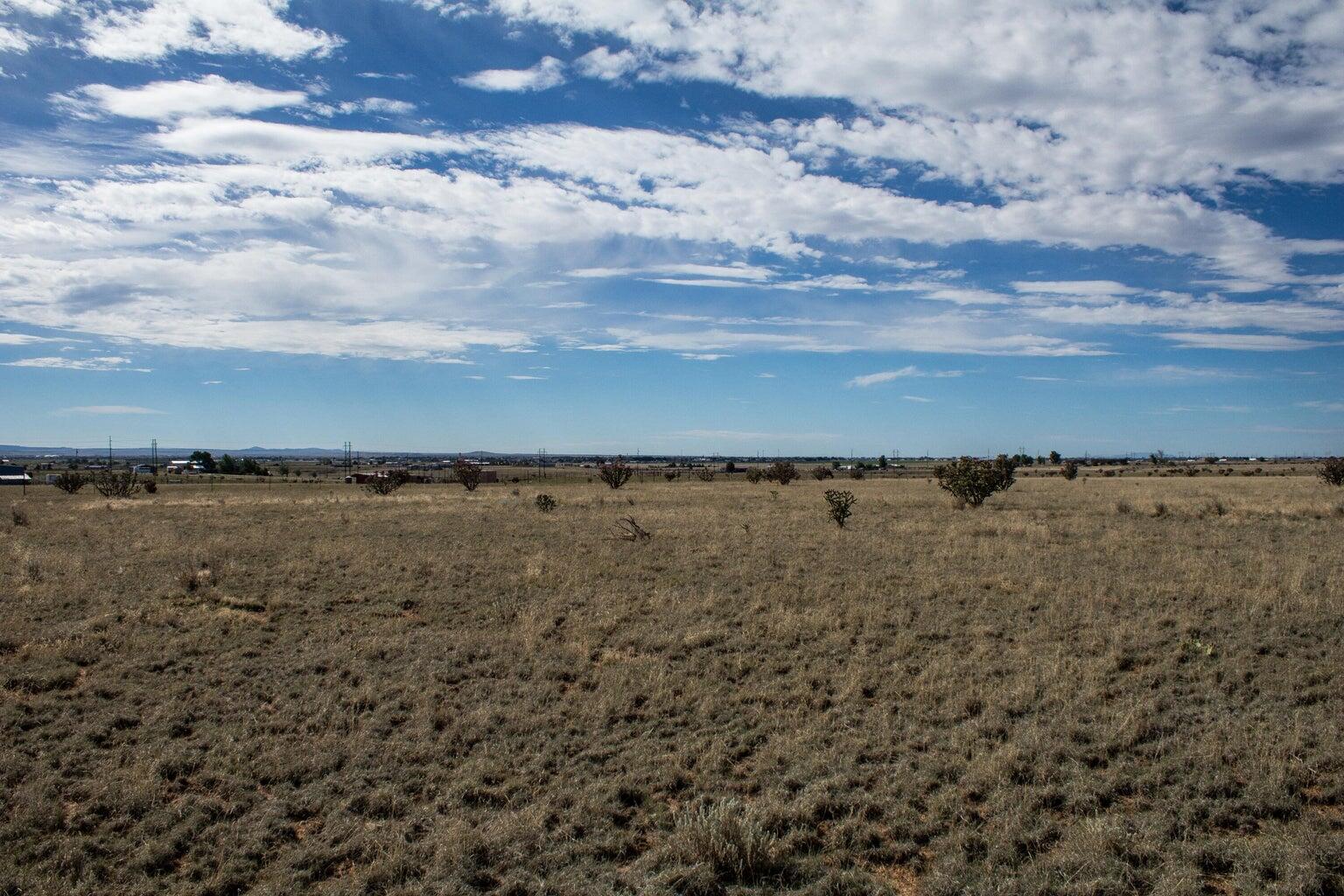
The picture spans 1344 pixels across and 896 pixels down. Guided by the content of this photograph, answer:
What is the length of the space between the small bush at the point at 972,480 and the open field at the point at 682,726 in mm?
15975

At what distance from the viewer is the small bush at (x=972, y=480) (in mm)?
34847

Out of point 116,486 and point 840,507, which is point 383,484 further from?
point 840,507

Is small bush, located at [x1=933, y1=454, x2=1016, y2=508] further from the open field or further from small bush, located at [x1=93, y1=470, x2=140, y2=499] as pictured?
small bush, located at [x1=93, y1=470, x2=140, y2=499]

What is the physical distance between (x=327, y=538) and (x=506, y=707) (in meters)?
17.1

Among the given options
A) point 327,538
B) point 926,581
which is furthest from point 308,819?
point 327,538

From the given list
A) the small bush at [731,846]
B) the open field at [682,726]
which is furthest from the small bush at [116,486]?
the small bush at [731,846]

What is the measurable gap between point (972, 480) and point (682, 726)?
29.1 metres

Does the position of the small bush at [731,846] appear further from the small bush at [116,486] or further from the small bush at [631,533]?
the small bush at [116,486]

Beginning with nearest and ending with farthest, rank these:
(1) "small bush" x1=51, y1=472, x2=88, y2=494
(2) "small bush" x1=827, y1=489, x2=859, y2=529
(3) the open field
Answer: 1. (3) the open field
2. (2) "small bush" x1=827, y1=489, x2=859, y2=529
3. (1) "small bush" x1=51, y1=472, x2=88, y2=494

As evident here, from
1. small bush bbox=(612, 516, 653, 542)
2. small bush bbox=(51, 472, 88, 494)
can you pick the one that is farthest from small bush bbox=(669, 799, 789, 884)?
small bush bbox=(51, 472, 88, 494)

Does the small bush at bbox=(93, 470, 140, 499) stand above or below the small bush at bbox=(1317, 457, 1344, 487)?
below

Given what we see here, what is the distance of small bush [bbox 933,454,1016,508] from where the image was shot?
3485cm

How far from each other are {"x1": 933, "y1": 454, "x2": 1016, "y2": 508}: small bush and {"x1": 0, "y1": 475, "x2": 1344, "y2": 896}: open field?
16.0 meters

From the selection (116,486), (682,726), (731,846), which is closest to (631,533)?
(682,726)
